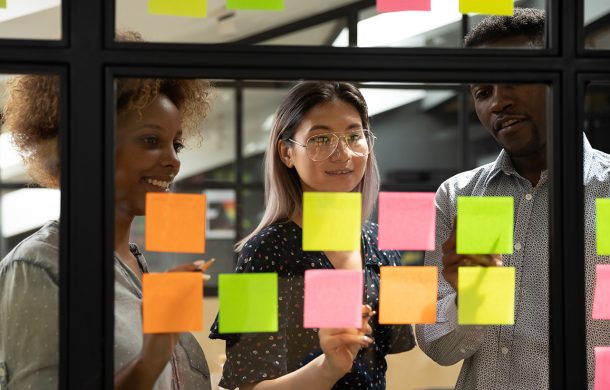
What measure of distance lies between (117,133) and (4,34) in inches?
10.1

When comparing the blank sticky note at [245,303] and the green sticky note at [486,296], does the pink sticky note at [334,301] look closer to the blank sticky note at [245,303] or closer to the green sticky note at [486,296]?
the blank sticky note at [245,303]

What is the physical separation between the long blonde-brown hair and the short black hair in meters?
0.27

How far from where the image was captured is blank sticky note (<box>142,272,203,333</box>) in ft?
4.65

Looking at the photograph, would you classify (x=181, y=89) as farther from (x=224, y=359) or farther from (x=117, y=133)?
(x=224, y=359)

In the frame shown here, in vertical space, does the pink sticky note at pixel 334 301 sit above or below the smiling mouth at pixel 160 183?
below

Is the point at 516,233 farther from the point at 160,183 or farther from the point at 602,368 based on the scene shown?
the point at 160,183

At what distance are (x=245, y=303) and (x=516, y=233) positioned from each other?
61 centimetres

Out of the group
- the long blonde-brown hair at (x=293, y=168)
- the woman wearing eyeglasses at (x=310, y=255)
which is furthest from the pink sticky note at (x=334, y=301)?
the long blonde-brown hair at (x=293, y=168)

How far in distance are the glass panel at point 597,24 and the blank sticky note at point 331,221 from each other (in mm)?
525

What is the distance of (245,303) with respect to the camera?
4.70ft

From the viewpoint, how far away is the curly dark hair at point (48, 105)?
1394 mm

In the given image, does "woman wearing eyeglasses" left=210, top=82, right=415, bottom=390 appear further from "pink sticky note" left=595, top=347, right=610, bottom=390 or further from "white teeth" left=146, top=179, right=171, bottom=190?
"pink sticky note" left=595, top=347, right=610, bottom=390

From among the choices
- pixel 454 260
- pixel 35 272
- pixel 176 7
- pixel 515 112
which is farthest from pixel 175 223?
pixel 515 112

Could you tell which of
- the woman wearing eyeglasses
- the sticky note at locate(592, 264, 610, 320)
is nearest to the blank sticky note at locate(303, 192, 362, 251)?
the woman wearing eyeglasses
